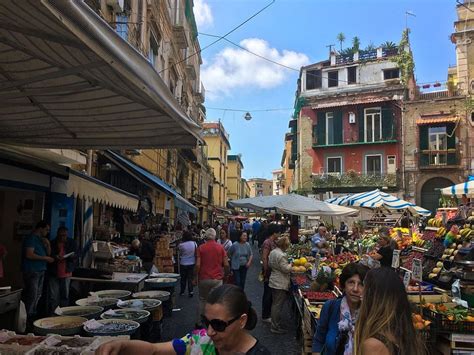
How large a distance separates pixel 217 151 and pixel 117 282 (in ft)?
157

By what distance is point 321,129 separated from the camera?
36.0m

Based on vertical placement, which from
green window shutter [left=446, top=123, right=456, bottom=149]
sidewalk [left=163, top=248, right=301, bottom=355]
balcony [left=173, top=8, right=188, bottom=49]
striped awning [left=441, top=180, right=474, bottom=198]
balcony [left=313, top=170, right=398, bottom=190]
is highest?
balcony [left=173, top=8, right=188, bottom=49]

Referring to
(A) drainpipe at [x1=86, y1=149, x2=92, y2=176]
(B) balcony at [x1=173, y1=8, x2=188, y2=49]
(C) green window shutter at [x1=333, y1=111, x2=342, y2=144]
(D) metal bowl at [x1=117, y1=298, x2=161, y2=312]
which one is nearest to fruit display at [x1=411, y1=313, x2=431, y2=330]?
(D) metal bowl at [x1=117, y1=298, x2=161, y2=312]

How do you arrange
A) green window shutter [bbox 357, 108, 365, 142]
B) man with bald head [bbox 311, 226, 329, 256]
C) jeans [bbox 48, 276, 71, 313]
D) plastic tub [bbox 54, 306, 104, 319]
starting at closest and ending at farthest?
plastic tub [bbox 54, 306, 104, 319]
jeans [bbox 48, 276, 71, 313]
man with bald head [bbox 311, 226, 329, 256]
green window shutter [bbox 357, 108, 365, 142]

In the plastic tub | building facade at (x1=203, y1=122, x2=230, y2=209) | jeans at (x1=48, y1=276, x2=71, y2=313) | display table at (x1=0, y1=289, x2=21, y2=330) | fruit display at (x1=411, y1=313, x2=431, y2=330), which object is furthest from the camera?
building facade at (x1=203, y1=122, x2=230, y2=209)

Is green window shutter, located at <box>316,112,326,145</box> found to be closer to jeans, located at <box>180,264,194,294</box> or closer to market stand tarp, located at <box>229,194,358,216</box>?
market stand tarp, located at <box>229,194,358,216</box>

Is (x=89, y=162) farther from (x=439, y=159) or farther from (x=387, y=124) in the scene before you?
(x=387, y=124)

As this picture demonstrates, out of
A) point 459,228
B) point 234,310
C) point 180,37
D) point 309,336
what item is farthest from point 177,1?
point 234,310

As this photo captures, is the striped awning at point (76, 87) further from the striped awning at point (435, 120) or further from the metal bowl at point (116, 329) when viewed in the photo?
the striped awning at point (435, 120)

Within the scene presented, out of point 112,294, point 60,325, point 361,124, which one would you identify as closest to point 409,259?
point 112,294

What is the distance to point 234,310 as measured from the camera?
2.05m

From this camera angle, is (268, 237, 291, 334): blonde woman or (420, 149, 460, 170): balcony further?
(420, 149, 460, 170): balcony

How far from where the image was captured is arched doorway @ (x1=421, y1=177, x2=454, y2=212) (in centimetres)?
3081

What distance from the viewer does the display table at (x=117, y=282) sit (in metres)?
6.58
